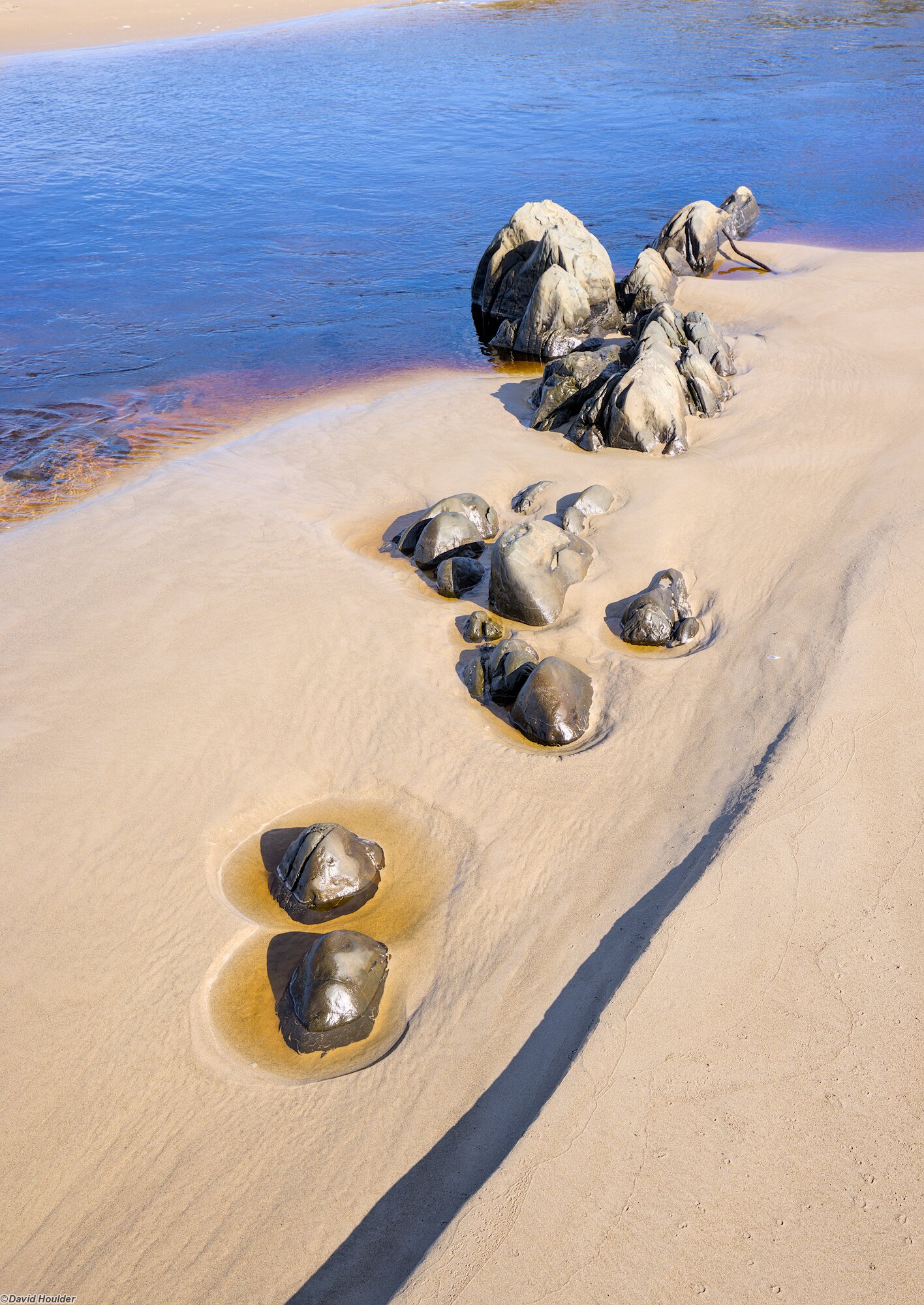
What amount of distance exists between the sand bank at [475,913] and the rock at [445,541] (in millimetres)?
328

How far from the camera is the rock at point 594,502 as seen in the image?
7832 mm

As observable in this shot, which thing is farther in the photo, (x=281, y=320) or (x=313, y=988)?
(x=281, y=320)

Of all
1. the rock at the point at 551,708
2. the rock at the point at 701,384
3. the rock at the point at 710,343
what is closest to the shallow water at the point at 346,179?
Result: the rock at the point at 710,343

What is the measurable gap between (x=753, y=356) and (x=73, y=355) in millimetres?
9538

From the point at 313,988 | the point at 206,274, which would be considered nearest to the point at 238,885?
the point at 313,988

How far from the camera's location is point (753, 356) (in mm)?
10602

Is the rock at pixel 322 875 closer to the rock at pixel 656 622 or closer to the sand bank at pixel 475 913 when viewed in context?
the sand bank at pixel 475 913

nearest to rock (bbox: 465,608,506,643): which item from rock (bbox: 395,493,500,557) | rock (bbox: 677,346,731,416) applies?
rock (bbox: 395,493,500,557)

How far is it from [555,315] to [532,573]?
21.9ft

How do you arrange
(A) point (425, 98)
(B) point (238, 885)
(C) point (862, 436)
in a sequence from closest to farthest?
1. (B) point (238, 885)
2. (C) point (862, 436)
3. (A) point (425, 98)

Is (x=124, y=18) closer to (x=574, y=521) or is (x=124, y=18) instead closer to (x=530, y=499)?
(x=530, y=499)

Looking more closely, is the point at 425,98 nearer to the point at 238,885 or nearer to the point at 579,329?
the point at 579,329

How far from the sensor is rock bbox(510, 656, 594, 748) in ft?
18.7

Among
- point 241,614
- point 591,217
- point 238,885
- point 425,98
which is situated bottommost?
point 238,885
